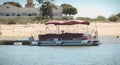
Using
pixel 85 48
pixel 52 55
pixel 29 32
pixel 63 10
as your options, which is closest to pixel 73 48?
pixel 85 48

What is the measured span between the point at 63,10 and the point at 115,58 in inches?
2539

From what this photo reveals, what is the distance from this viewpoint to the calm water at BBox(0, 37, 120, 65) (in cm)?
4214

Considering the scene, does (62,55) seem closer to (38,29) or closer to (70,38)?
(70,38)

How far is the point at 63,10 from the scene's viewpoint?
108625 mm

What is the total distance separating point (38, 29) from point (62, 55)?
89.3 ft

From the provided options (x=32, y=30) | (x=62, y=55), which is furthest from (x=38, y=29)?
(x=62, y=55)

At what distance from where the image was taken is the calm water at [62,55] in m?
42.1

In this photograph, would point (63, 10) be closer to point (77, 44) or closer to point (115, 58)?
point (77, 44)

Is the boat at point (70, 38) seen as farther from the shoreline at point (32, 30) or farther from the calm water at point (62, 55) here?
the shoreline at point (32, 30)

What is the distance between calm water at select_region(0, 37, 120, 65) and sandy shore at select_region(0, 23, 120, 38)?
28.0ft

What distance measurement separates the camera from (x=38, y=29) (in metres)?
75.6

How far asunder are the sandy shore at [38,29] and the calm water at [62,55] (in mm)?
8549

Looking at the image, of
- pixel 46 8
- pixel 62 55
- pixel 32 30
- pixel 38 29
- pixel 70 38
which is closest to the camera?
pixel 62 55

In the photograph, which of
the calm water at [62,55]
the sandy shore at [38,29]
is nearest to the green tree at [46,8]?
the sandy shore at [38,29]
